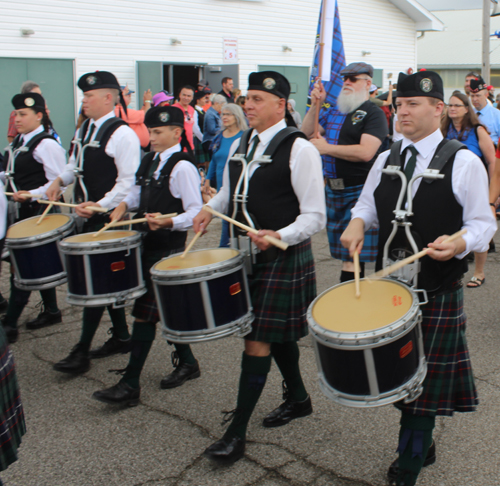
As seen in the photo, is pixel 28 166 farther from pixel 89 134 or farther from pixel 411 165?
pixel 411 165

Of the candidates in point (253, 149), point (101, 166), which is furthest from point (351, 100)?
point (101, 166)

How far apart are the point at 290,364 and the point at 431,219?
1.17m

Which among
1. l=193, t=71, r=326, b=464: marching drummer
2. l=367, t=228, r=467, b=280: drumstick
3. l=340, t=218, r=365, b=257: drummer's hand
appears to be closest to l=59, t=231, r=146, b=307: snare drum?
l=193, t=71, r=326, b=464: marching drummer

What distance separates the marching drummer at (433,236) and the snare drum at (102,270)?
1.36 m

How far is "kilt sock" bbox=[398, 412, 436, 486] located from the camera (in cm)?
248

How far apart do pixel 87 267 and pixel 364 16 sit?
57.3 feet

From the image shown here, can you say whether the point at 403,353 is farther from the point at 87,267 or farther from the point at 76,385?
the point at 76,385

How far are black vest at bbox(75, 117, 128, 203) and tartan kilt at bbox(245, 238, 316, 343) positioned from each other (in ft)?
4.87

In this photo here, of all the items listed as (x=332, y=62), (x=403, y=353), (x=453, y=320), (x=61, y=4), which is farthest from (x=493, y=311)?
(x=61, y=4)

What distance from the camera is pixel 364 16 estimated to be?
18641 millimetres

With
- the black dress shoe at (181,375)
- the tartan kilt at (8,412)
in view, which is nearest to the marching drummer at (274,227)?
the black dress shoe at (181,375)

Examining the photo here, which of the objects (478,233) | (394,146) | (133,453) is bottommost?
(133,453)

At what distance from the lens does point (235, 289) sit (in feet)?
9.23

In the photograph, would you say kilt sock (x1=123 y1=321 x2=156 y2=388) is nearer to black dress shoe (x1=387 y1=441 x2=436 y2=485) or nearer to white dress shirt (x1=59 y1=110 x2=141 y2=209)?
white dress shirt (x1=59 y1=110 x2=141 y2=209)
